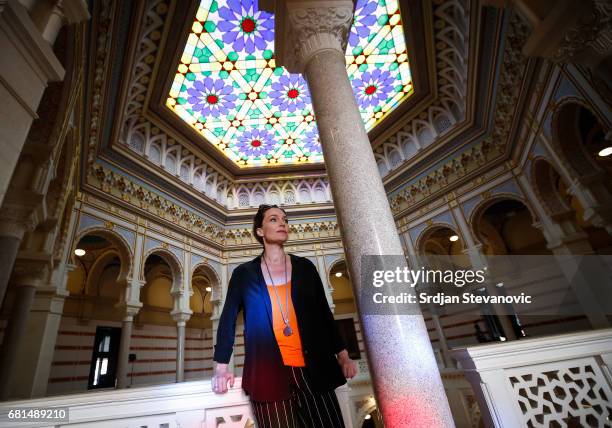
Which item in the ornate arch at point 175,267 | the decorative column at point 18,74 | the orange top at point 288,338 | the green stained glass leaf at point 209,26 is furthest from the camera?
the ornate arch at point 175,267

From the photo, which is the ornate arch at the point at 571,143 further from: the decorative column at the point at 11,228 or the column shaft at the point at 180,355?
the column shaft at the point at 180,355

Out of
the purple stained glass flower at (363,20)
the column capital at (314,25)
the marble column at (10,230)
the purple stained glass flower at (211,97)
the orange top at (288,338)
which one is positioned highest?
the purple stained glass flower at (363,20)

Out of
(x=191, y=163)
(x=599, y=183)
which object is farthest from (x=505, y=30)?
(x=191, y=163)

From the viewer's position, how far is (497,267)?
37.0ft

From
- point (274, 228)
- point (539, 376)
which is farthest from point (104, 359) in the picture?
point (539, 376)

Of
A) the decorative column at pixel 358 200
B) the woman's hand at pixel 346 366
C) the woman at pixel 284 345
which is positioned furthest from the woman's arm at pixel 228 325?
the decorative column at pixel 358 200

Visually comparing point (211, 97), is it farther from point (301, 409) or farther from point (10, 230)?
point (301, 409)

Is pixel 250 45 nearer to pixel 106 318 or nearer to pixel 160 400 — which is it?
pixel 160 400

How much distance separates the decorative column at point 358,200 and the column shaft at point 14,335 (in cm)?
684

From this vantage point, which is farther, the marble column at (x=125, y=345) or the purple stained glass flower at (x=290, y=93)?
the purple stained glass flower at (x=290, y=93)

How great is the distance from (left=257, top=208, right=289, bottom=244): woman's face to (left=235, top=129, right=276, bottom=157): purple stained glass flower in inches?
385

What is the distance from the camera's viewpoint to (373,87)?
10164 mm

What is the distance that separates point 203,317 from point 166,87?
1076 cm

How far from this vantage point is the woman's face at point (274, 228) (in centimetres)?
209
